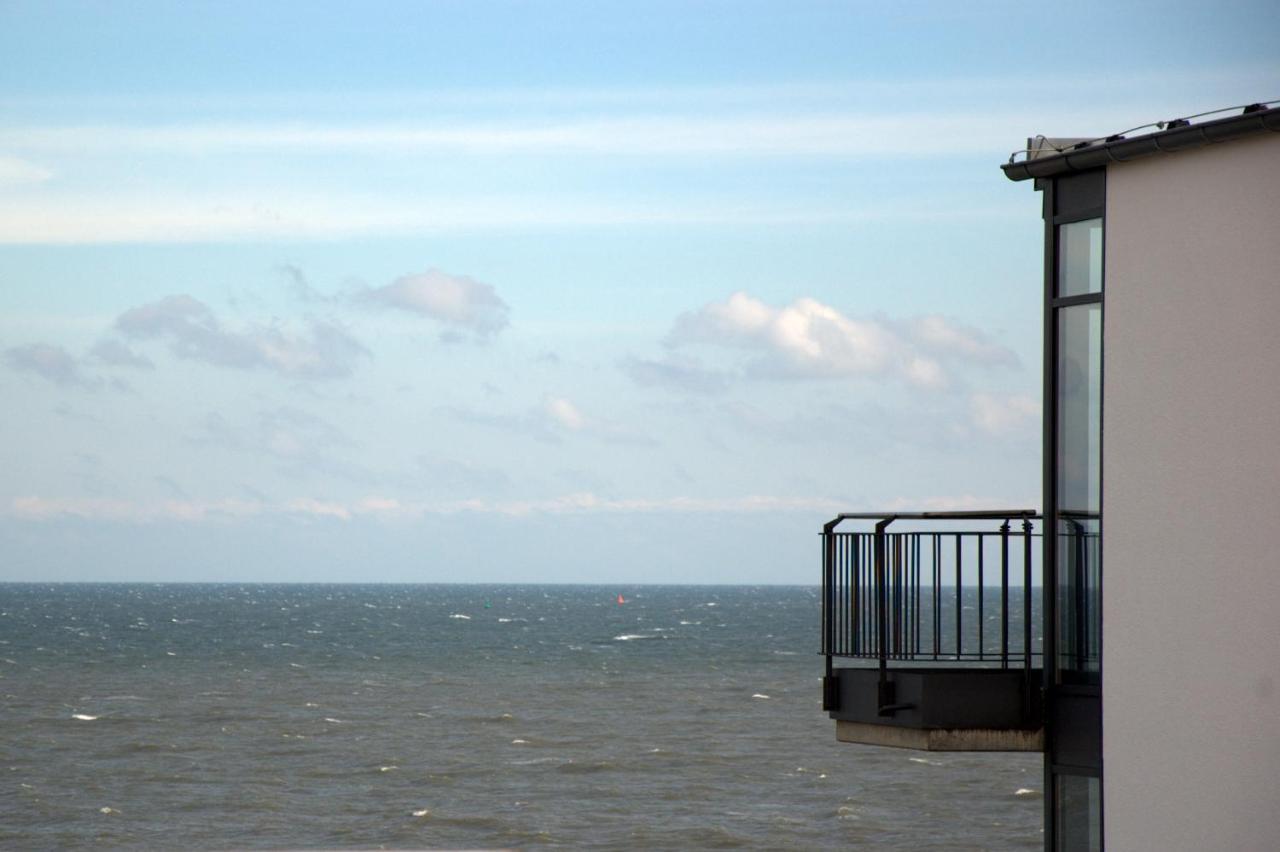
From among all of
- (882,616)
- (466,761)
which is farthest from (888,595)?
(466,761)

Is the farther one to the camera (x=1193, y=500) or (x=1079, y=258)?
(x=1079, y=258)

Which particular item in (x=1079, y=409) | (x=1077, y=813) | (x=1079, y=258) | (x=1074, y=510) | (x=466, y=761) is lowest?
A: (x=466, y=761)

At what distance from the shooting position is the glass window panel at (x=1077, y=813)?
27.3ft

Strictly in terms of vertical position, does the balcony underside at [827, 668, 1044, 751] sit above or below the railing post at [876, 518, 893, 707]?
below

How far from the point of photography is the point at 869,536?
9875mm

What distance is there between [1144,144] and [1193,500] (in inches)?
71.3

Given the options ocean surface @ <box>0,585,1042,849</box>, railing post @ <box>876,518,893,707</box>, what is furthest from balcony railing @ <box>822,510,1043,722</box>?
ocean surface @ <box>0,585,1042,849</box>

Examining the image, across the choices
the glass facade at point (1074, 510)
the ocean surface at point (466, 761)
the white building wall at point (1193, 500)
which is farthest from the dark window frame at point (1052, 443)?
the ocean surface at point (466, 761)

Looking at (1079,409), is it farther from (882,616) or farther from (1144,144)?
(882,616)

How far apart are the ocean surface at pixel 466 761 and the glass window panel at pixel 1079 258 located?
74.4 ft

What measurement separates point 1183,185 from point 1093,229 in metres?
0.67

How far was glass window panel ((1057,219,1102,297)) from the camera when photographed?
8.38 meters

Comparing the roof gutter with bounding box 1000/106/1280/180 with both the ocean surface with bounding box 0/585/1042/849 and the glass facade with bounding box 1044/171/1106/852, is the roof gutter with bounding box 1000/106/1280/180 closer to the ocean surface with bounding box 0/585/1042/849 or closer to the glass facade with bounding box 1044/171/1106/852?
the glass facade with bounding box 1044/171/1106/852

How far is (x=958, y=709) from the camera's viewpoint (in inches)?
355
